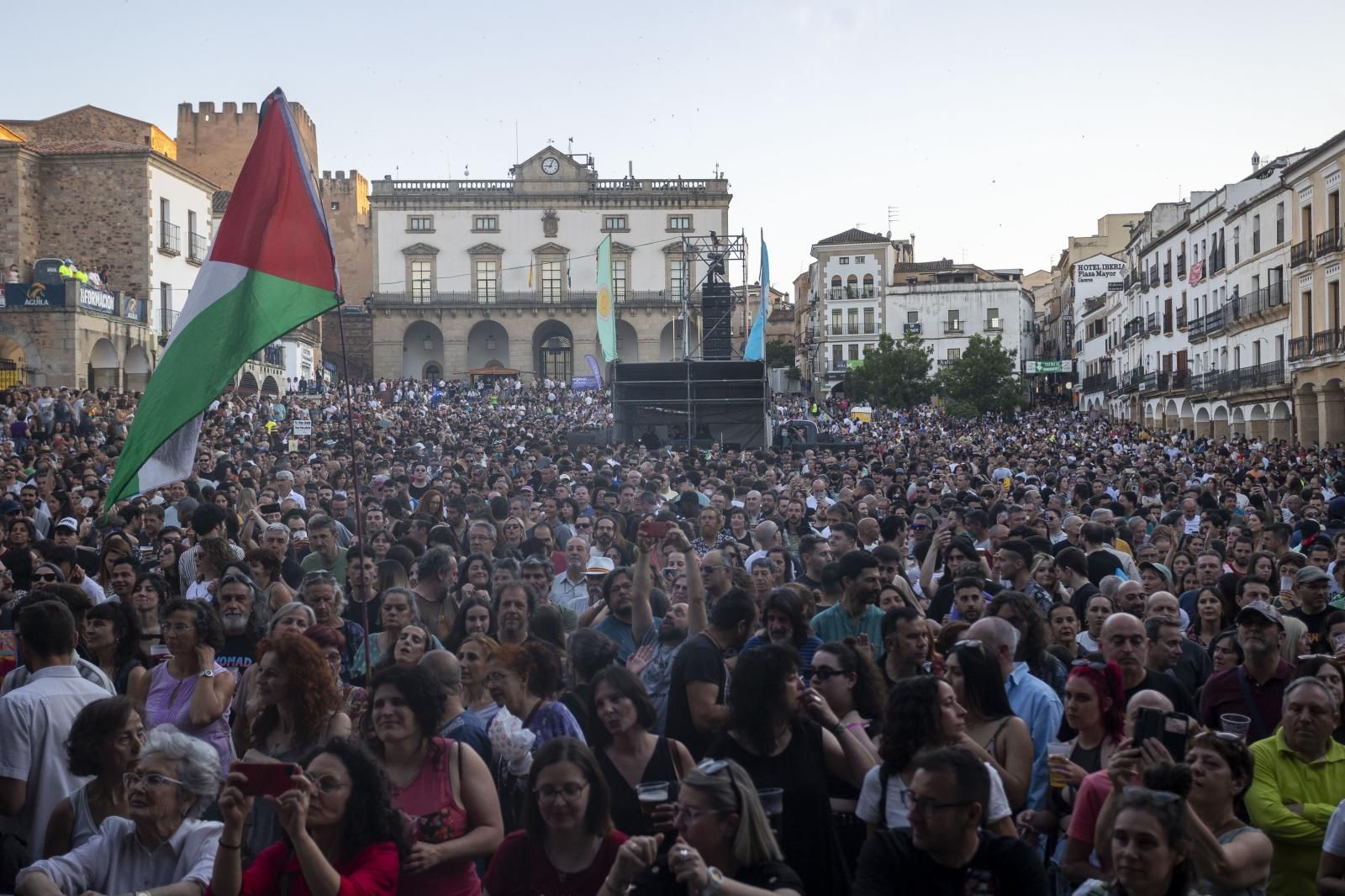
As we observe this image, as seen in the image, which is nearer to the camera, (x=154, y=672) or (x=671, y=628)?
(x=154, y=672)

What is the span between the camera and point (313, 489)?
14.4 meters

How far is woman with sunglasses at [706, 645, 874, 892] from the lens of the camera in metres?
4.08

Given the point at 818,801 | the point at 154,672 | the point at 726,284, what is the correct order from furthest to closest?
the point at 726,284, the point at 154,672, the point at 818,801

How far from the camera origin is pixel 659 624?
696cm

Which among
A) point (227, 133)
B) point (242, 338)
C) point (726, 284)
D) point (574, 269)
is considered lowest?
point (242, 338)

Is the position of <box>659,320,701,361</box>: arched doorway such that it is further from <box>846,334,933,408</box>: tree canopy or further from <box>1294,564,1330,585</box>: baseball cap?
<box>1294,564,1330,585</box>: baseball cap

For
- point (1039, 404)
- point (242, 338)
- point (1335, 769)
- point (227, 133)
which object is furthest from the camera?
point (1039, 404)

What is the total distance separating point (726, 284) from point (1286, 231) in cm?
1807

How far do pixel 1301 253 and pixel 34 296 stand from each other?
3284 cm

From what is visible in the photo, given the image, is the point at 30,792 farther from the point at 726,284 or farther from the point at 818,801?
the point at 726,284

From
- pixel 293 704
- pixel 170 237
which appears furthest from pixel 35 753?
pixel 170 237

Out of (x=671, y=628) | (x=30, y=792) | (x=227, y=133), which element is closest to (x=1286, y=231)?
(x=671, y=628)

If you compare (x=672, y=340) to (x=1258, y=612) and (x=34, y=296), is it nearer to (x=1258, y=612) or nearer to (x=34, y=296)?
(x=34, y=296)

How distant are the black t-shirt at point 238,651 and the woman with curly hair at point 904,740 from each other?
3140 millimetres
